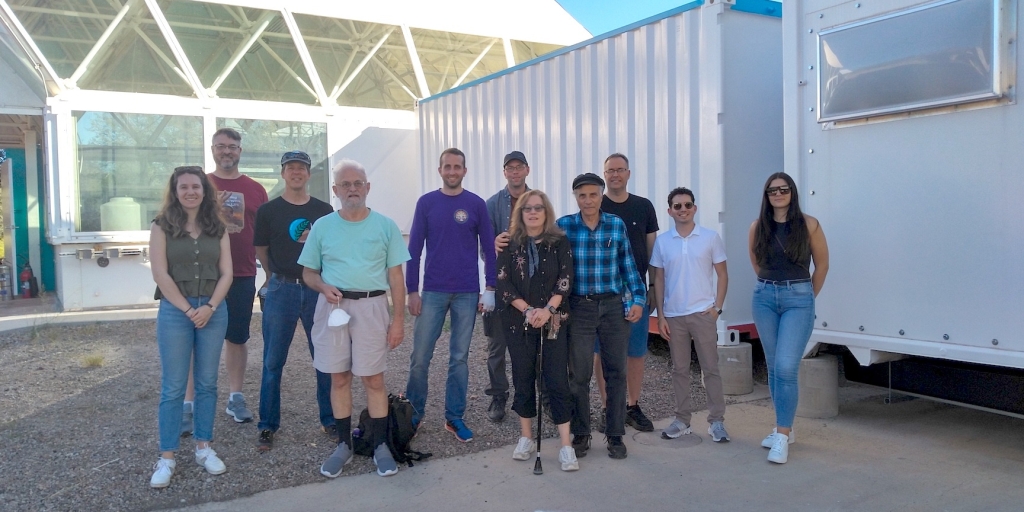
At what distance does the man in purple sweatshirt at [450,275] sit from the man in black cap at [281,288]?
59 centimetres

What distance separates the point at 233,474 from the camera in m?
4.04

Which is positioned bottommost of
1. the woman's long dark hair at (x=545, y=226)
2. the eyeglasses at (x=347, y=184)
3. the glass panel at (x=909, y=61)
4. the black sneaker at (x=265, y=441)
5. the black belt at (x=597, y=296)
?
the black sneaker at (x=265, y=441)

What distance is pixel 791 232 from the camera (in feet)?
14.3

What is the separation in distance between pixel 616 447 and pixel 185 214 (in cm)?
277

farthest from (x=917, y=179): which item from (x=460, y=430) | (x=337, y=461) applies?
(x=337, y=461)

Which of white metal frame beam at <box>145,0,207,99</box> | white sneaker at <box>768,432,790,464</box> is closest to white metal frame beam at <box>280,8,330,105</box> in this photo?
white metal frame beam at <box>145,0,207,99</box>

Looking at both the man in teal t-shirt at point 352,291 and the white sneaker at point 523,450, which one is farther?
the white sneaker at point 523,450

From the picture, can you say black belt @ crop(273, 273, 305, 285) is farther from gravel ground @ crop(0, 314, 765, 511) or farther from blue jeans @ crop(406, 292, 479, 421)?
gravel ground @ crop(0, 314, 765, 511)

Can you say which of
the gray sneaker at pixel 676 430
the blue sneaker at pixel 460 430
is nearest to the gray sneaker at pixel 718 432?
the gray sneaker at pixel 676 430

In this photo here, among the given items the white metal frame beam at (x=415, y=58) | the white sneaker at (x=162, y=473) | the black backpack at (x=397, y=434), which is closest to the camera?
the white sneaker at (x=162, y=473)

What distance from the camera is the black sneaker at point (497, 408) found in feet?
16.7

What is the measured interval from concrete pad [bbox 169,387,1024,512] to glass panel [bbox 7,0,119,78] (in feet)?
25.8

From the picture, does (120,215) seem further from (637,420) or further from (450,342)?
(637,420)

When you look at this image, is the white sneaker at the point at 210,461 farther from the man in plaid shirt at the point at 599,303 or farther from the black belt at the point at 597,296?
the black belt at the point at 597,296
